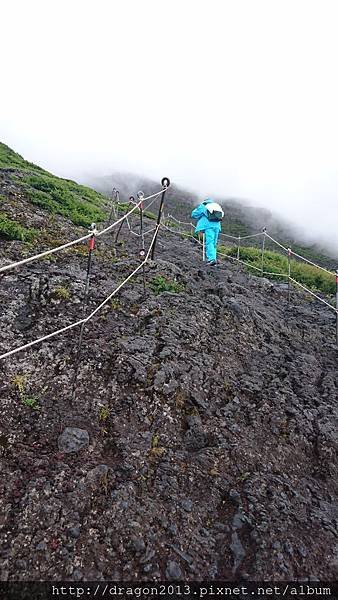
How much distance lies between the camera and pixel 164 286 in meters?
6.98

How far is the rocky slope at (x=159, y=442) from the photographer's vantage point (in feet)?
9.92

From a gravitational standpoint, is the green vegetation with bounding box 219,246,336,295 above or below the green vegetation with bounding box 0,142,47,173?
below

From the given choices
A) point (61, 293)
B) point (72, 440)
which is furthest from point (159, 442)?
point (61, 293)

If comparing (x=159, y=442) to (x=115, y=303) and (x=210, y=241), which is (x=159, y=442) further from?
(x=210, y=241)

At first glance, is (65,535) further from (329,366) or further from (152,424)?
(329,366)

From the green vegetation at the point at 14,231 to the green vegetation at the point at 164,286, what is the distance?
2.67 m

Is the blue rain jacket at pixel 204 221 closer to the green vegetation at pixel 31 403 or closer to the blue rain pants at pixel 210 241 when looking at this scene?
the blue rain pants at pixel 210 241

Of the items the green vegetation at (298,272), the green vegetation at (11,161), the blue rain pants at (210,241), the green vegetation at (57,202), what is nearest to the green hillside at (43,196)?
the green vegetation at (57,202)

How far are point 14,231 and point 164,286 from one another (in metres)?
3.16

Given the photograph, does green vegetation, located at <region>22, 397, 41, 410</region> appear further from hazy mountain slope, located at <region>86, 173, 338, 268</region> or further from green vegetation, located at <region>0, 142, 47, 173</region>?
hazy mountain slope, located at <region>86, 173, 338, 268</region>

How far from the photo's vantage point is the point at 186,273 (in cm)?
829

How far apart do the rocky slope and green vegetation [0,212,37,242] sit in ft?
2.70

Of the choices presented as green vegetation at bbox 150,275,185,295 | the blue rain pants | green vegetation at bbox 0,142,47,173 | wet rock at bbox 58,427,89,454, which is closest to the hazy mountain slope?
green vegetation at bbox 0,142,47,173

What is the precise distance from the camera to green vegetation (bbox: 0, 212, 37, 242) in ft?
24.0
